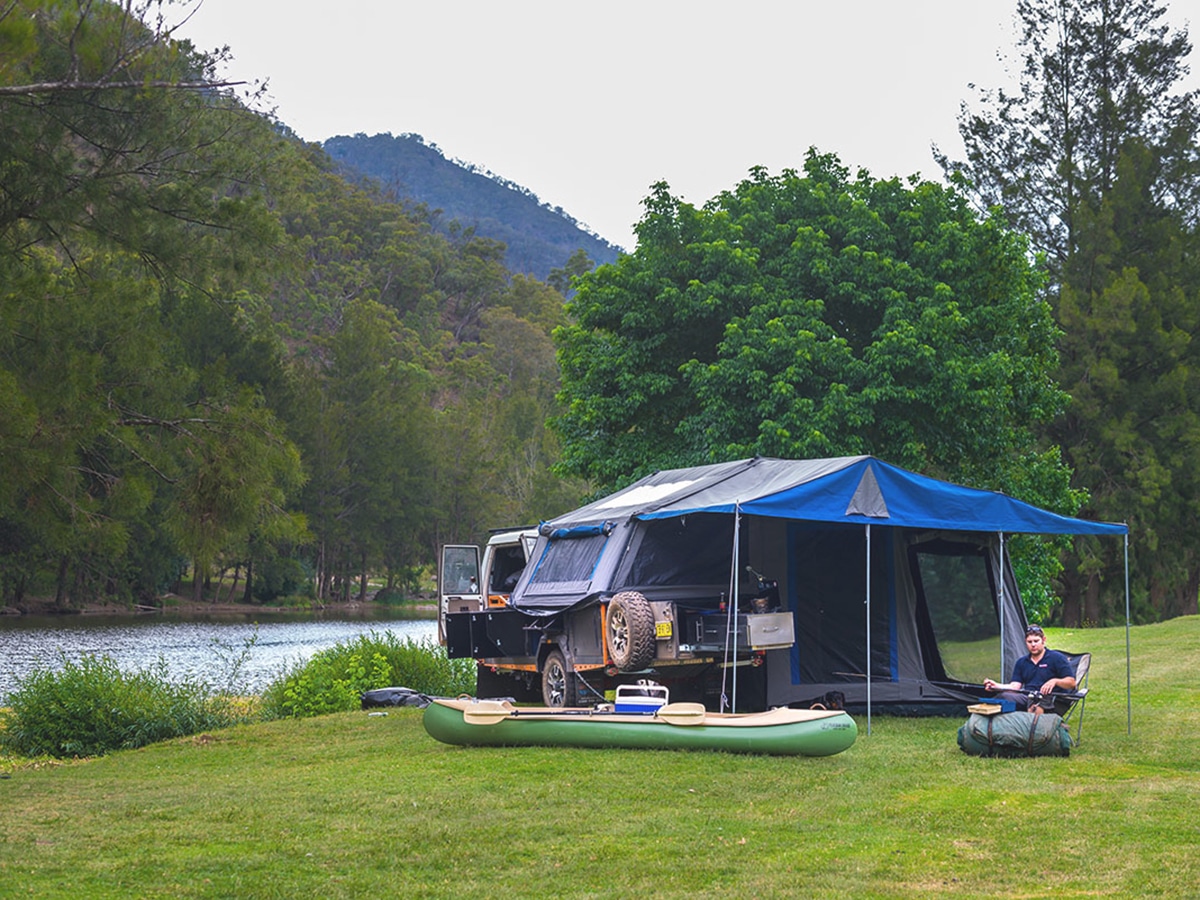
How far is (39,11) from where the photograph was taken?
35.9 ft

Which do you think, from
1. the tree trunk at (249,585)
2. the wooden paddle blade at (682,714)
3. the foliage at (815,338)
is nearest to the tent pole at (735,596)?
the wooden paddle blade at (682,714)

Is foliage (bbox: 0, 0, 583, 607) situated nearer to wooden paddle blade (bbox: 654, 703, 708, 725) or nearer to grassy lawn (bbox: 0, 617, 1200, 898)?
grassy lawn (bbox: 0, 617, 1200, 898)

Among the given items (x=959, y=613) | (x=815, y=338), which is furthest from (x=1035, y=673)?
(x=815, y=338)

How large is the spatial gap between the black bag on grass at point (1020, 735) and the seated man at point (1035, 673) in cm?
36

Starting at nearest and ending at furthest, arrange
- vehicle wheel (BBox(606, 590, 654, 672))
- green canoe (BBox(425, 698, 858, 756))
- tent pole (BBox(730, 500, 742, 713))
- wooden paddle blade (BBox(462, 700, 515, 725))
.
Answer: green canoe (BBox(425, 698, 858, 756))
wooden paddle blade (BBox(462, 700, 515, 725))
tent pole (BBox(730, 500, 742, 713))
vehicle wheel (BBox(606, 590, 654, 672))

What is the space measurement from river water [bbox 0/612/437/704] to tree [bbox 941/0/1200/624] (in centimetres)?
1824

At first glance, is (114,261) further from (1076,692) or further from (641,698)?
(1076,692)

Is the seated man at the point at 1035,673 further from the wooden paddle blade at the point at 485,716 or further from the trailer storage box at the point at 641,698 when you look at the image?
the wooden paddle blade at the point at 485,716

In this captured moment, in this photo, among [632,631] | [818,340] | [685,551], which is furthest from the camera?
[818,340]

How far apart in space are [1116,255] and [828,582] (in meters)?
26.7

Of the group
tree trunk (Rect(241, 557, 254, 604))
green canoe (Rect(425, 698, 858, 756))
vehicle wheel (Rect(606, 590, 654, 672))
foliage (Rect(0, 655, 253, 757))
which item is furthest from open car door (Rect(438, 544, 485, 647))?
tree trunk (Rect(241, 557, 254, 604))

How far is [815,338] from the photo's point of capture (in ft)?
75.5

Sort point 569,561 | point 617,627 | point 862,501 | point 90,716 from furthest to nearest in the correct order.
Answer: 1. point 90,716
2. point 569,561
3. point 617,627
4. point 862,501

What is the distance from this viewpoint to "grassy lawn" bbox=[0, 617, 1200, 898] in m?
6.27
